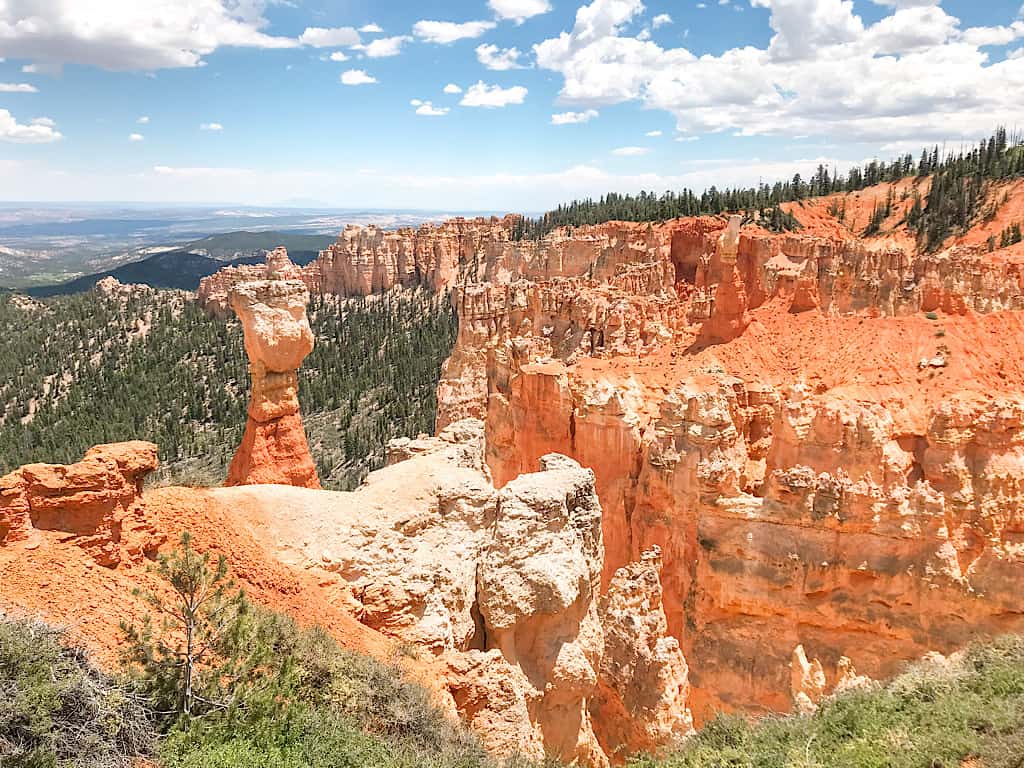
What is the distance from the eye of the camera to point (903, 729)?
10914 millimetres

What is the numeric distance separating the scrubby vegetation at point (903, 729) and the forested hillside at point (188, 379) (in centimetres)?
3919

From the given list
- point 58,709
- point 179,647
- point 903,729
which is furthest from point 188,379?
point 903,729

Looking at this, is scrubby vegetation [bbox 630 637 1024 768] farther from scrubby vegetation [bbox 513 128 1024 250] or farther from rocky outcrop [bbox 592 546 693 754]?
scrubby vegetation [bbox 513 128 1024 250]

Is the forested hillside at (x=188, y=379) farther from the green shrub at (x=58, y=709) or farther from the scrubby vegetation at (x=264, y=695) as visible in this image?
the green shrub at (x=58, y=709)

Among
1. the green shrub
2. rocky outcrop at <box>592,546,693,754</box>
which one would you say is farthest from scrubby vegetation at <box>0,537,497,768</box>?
rocky outcrop at <box>592,546,693,754</box>

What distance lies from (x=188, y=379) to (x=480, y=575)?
71469 mm

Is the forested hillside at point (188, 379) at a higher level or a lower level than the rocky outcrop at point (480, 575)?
lower

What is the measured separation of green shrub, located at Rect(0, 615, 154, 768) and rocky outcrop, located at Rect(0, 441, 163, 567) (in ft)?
7.63

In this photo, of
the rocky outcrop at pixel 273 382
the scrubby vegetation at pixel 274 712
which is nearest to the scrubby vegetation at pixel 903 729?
the scrubby vegetation at pixel 274 712

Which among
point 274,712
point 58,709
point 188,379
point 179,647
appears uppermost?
point 58,709

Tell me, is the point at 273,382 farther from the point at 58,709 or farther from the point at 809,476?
the point at 809,476

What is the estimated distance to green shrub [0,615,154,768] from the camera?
6664mm

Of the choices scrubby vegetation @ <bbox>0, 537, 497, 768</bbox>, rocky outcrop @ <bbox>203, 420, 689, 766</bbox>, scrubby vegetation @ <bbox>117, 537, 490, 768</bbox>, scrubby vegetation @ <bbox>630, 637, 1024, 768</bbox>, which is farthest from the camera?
rocky outcrop @ <bbox>203, 420, 689, 766</bbox>

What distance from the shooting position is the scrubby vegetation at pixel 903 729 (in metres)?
9.94
